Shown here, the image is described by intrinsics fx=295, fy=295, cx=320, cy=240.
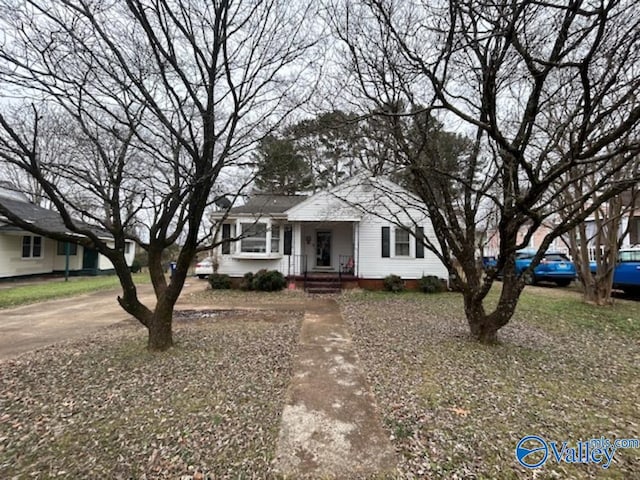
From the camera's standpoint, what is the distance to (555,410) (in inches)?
123

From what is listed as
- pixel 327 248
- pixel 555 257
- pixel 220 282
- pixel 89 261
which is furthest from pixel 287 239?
pixel 89 261

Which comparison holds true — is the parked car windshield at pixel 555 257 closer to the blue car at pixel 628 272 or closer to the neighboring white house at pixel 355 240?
the blue car at pixel 628 272

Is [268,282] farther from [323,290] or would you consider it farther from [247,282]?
[323,290]

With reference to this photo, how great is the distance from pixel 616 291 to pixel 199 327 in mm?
15530

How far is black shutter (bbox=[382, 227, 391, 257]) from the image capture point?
12.6 metres

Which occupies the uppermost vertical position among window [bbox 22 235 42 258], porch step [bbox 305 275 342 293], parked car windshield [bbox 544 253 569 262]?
window [bbox 22 235 42 258]

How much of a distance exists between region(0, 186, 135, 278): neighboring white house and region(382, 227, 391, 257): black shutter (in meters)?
12.1

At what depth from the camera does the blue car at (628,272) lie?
9719 mm

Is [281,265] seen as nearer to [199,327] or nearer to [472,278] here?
[199,327]

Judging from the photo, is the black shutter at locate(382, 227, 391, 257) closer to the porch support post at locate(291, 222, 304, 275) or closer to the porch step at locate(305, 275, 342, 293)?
the porch step at locate(305, 275, 342, 293)

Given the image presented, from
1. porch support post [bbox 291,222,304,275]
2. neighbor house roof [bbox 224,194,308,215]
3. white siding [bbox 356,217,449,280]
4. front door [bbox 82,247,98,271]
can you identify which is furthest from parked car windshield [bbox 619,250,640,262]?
front door [bbox 82,247,98,271]

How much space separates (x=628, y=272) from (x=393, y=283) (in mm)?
7666

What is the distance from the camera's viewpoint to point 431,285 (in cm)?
1177

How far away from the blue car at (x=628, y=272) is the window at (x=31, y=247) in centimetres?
2490
